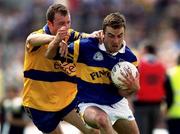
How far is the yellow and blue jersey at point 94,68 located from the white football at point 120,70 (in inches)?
3.2

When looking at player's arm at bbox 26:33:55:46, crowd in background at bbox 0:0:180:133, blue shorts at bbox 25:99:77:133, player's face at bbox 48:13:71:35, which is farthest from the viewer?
crowd in background at bbox 0:0:180:133

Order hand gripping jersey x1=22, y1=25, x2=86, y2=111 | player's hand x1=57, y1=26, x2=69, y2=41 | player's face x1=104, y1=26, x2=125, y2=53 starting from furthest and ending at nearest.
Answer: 1. hand gripping jersey x1=22, y1=25, x2=86, y2=111
2. player's face x1=104, y1=26, x2=125, y2=53
3. player's hand x1=57, y1=26, x2=69, y2=41

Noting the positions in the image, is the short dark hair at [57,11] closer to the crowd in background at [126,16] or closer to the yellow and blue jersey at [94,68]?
the yellow and blue jersey at [94,68]

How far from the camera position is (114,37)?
36.4ft

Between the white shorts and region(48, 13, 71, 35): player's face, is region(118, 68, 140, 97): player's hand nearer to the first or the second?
the white shorts

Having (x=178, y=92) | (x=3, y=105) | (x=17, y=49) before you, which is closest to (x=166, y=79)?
(x=178, y=92)

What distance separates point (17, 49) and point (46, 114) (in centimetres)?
1088

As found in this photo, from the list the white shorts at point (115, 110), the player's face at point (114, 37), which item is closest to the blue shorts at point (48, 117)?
the white shorts at point (115, 110)

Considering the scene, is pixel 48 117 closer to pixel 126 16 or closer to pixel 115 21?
pixel 115 21

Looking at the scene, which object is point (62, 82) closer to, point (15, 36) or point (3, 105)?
point (3, 105)

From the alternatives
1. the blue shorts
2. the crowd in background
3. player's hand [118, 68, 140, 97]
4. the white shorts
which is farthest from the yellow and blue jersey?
the crowd in background

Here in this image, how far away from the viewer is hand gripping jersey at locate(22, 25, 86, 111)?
12109 millimetres

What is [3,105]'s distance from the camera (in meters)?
16.1

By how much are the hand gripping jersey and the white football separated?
0.91 meters
